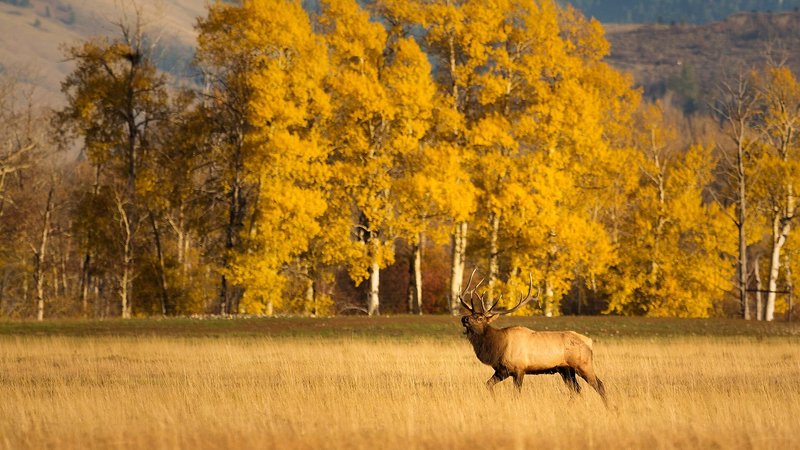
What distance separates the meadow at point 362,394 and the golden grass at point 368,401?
0.04m

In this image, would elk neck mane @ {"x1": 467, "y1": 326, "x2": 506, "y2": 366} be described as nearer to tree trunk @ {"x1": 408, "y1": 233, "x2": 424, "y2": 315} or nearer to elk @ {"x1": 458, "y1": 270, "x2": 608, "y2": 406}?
elk @ {"x1": 458, "y1": 270, "x2": 608, "y2": 406}

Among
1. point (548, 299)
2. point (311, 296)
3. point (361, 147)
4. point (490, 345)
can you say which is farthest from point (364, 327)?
point (490, 345)

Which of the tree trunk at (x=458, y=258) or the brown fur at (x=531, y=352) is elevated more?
the tree trunk at (x=458, y=258)

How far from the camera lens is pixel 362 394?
19203mm

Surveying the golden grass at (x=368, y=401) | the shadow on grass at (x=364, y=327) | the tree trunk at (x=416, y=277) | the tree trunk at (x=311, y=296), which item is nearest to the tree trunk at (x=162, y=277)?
the tree trunk at (x=311, y=296)

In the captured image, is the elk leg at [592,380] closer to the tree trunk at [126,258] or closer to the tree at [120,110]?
the tree trunk at [126,258]

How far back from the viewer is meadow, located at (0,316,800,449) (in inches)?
583

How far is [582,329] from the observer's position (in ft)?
122

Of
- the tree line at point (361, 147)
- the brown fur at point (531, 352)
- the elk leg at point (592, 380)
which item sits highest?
the tree line at point (361, 147)

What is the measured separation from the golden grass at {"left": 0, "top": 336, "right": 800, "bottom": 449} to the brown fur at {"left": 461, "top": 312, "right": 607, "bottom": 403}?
402mm

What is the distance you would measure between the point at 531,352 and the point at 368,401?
263 cm

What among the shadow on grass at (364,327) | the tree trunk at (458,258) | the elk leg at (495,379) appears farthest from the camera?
the tree trunk at (458,258)

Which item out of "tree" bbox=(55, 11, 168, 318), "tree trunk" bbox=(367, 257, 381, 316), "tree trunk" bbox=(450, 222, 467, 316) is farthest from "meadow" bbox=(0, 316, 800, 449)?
"tree" bbox=(55, 11, 168, 318)

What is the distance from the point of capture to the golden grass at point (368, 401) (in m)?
14.7
